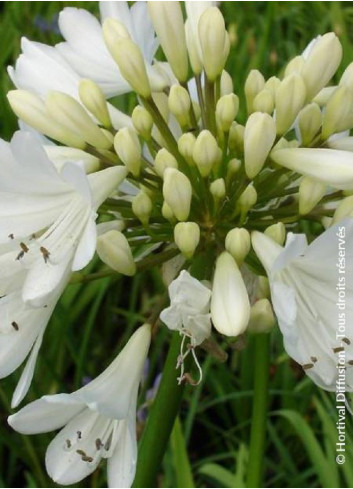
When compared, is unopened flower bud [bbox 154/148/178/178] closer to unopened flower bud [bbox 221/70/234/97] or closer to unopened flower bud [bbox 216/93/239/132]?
unopened flower bud [bbox 216/93/239/132]

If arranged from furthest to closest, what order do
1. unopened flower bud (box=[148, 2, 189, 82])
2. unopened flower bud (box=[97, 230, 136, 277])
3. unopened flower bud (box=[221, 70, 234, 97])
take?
unopened flower bud (box=[221, 70, 234, 97]) → unopened flower bud (box=[148, 2, 189, 82]) → unopened flower bud (box=[97, 230, 136, 277])

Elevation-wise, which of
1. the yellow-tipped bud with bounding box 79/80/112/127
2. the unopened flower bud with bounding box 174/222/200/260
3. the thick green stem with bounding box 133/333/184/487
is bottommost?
the thick green stem with bounding box 133/333/184/487

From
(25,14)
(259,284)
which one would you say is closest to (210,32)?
(259,284)

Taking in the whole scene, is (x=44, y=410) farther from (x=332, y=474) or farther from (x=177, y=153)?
(x=332, y=474)

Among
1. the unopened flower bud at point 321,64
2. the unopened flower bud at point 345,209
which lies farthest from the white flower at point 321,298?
the unopened flower bud at point 321,64

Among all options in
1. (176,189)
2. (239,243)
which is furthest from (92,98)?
(239,243)

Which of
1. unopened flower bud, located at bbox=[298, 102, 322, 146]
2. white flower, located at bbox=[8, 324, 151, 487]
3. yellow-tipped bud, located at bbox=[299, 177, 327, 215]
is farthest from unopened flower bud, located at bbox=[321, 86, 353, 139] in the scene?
white flower, located at bbox=[8, 324, 151, 487]

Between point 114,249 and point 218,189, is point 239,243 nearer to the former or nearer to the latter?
point 218,189
